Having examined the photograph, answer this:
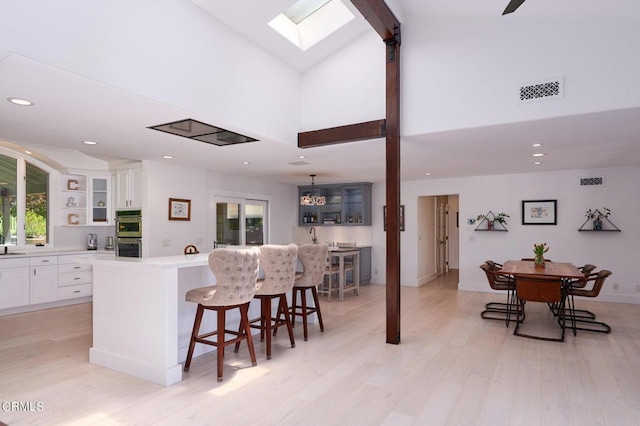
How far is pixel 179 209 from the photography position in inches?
245

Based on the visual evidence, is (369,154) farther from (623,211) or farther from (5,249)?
(5,249)

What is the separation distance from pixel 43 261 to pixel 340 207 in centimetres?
560

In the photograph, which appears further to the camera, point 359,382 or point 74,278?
point 74,278

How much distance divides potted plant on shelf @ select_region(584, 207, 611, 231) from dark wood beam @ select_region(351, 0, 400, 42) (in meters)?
4.97

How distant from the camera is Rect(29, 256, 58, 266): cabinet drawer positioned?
577cm

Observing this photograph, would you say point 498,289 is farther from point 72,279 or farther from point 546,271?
point 72,279

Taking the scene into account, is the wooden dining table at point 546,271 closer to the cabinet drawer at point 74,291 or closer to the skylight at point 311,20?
the skylight at point 311,20

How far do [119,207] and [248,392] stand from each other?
14.8 ft

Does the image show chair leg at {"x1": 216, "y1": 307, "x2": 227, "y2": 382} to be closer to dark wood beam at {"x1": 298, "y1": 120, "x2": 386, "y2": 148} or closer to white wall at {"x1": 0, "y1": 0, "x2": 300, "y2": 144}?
white wall at {"x1": 0, "y1": 0, "x2": 300, "y2": 144}

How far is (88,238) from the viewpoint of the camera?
22.8 ft

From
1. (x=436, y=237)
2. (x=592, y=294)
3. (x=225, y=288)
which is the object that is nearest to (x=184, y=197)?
(x=225, y=288)

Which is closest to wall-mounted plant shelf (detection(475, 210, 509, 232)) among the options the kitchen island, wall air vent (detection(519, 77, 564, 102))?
wall air vent (detection(519, 77, 564, 102))

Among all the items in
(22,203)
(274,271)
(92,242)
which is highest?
(22,203)

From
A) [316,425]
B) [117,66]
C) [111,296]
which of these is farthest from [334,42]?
[316,425]
